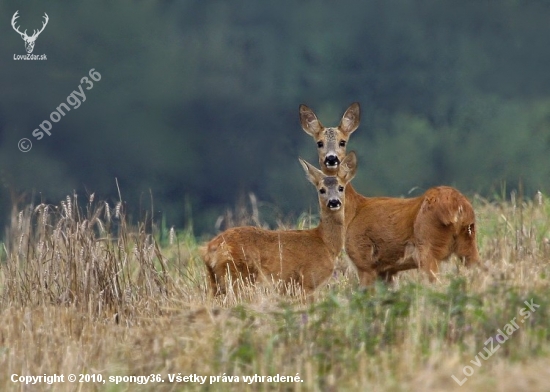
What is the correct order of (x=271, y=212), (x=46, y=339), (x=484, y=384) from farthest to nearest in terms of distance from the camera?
(x=271, y=212)
(x=46, y=339)
(x=484, y=384)

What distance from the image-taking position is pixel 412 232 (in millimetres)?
9758

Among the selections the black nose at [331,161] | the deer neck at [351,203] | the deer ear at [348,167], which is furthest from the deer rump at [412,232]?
the black nose at [331,161]

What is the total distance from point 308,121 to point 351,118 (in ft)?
1.47

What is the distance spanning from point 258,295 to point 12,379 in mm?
2252

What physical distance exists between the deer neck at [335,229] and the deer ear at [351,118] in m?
1.40

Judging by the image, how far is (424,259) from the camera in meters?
9.57

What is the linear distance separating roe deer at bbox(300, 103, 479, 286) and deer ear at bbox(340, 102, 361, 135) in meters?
1.10

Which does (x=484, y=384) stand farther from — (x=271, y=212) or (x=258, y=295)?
(x=271, y=212)

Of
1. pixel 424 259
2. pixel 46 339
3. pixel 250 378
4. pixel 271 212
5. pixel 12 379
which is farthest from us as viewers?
pixel 271 212

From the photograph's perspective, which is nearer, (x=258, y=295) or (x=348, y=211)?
(x=258, y=295)

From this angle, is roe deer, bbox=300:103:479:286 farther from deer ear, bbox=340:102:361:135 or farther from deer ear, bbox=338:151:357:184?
deer ear, bbox=340:102:361:135

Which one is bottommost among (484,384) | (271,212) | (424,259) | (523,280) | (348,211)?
(484,384)

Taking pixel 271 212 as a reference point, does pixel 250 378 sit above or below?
below

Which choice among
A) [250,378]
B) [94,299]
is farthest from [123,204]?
[250,378]
